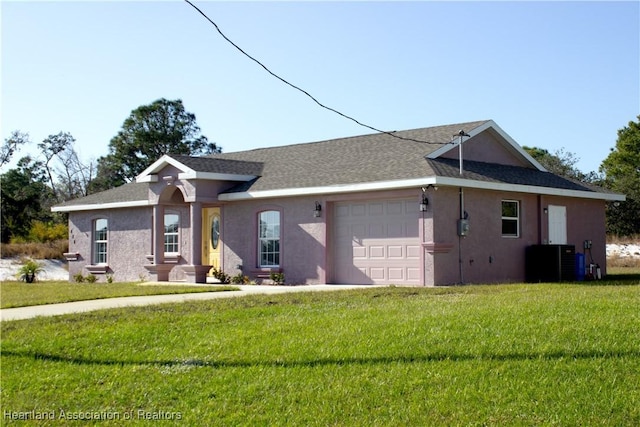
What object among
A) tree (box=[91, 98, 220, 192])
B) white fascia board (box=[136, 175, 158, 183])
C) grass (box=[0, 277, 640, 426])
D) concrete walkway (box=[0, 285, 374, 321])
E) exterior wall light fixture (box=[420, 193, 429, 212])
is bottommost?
grass (box=[0, 277, 640, 426])

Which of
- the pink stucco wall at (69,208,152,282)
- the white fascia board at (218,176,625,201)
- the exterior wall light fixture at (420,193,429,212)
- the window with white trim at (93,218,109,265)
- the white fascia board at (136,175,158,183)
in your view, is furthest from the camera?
the window with white trim at (93,218,109,265)

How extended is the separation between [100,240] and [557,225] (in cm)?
1571

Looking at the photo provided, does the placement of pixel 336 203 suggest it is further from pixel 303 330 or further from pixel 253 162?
pixel 303 330

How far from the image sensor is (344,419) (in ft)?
24.6

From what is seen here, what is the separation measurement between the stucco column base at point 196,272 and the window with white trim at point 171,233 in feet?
10.5

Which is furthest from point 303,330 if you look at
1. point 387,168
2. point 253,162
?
point 253,162

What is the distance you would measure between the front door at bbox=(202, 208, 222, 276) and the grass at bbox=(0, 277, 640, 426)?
12276 mm

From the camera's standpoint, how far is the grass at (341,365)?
764cm

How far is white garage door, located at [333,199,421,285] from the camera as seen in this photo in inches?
756

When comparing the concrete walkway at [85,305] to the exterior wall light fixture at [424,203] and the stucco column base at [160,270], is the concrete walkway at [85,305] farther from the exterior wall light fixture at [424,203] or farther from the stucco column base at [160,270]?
the stucco column base at [160,270]

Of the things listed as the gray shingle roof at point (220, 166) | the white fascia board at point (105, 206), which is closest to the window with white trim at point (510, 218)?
the gray shingle roof at point (220, 166)

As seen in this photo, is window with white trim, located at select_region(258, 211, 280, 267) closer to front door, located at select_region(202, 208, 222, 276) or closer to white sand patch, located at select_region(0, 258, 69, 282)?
front door, located at select_region(202, 208, 222, 276)

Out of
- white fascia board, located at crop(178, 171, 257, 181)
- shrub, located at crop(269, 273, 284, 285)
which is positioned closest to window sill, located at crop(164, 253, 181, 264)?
white fascia board, located at crop(178, 171, 257, 181)

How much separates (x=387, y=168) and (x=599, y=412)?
13.3 m
